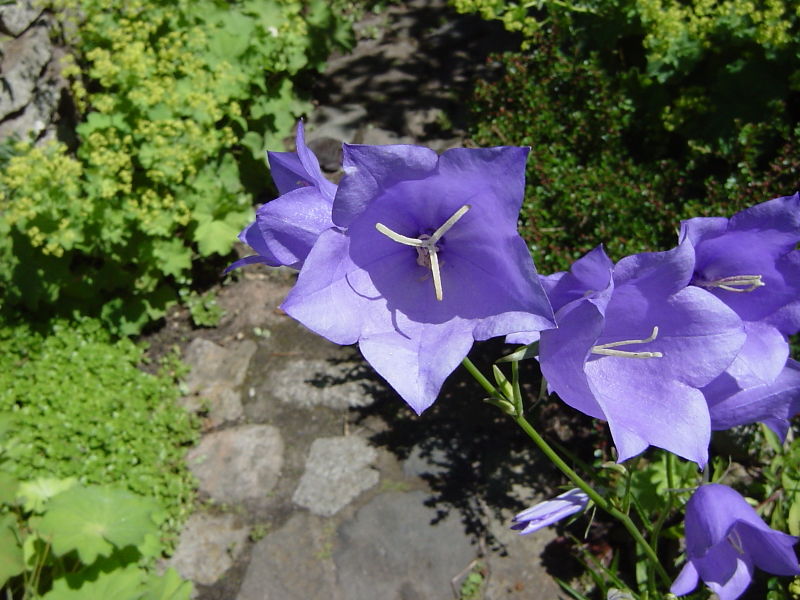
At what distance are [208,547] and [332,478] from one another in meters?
0.61

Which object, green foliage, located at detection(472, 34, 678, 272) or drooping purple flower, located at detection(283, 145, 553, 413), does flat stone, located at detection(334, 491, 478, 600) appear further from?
drooping purple flower, located at detection(283, 145, 553, 413)

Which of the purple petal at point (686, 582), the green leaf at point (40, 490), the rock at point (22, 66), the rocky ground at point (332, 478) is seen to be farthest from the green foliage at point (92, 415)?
the purple petal at point (686, 582)

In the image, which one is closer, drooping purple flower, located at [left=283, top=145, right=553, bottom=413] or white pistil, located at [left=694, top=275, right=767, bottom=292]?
drooping purple flower, located at [left=283, top=145, right=553, bottom=413]

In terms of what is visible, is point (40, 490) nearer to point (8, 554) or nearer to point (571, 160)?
point (8, 554)

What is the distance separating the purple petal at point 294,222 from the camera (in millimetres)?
1017

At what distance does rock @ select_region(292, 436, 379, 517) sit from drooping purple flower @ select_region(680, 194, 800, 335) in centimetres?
229

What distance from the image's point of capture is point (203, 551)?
121 inches

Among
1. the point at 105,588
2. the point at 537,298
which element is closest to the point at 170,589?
the point at 105,588

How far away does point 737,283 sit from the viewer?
1.16 metres

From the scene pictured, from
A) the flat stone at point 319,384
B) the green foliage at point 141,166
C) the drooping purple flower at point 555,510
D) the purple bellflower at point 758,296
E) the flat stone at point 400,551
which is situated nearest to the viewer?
the purple bellflower at point 758,296

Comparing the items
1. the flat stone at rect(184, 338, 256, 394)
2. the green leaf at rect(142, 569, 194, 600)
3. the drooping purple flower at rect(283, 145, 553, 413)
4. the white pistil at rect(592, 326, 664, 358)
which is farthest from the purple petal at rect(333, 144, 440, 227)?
the flat stone at rect(184, 338, 256, 394)

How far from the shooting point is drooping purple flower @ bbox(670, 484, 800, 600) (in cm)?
123

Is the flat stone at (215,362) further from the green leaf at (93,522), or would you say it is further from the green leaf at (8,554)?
the green leaf at (8,554)

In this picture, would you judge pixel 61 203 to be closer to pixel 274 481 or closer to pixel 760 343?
pixel 274 481
